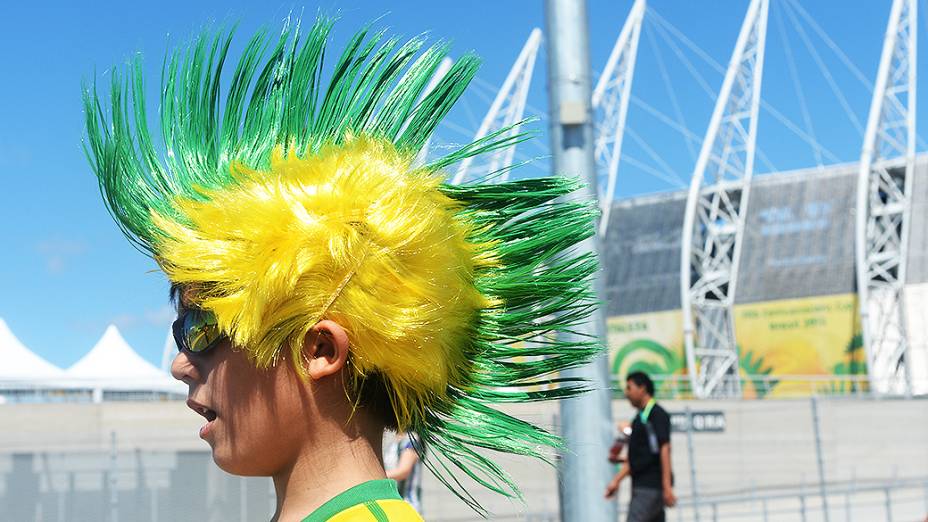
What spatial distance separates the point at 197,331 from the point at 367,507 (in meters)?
0.42

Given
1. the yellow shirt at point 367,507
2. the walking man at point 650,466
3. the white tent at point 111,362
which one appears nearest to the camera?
the yellow shirt at point 367,507

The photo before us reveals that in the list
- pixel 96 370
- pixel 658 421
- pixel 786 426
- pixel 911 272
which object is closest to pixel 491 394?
pixel 658 421

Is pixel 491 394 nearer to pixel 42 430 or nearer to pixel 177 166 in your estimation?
pixel 177 166

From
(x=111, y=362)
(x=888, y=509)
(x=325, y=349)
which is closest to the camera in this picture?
(x=325, y=349)

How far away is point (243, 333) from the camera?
1674mm

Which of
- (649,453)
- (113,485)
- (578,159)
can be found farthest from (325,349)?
(113,485)

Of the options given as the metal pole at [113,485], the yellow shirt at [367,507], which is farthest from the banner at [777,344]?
the yellow shirt at [367,507]

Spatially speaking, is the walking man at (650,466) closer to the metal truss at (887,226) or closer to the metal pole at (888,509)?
the metal pole at (888,509)

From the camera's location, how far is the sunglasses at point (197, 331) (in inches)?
69.2

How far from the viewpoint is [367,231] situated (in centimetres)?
173

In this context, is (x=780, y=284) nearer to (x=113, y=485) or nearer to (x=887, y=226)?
(x=887, y=226)

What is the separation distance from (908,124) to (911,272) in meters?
4.82

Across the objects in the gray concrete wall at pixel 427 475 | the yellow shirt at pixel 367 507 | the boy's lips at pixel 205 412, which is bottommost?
the gray concrete wall at pixel 427 475

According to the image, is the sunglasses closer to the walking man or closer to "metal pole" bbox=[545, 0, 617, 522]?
"metal pole" bbox=[545, 0, 617, 522]
